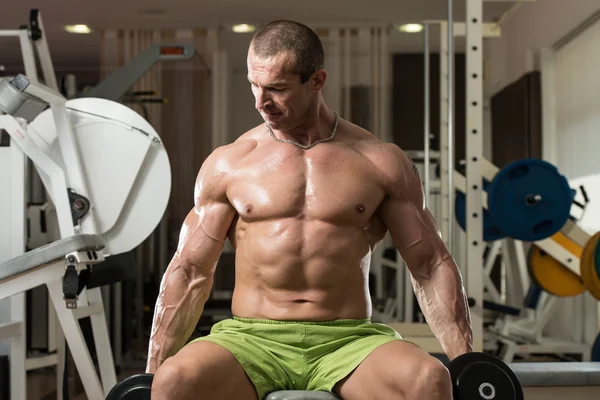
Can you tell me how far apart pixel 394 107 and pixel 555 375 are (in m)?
3.41

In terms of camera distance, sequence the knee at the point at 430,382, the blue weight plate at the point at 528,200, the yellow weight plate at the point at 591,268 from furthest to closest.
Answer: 1. the yellow weight plate at the point at 591,268
2. the blue weight plate at the point at 528,200
3. the knee at the point at 430,382

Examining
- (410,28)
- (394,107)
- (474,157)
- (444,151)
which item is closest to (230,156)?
(474,157)

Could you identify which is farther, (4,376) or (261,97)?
(4,376)

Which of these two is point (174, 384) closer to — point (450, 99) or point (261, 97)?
point (261, 97)

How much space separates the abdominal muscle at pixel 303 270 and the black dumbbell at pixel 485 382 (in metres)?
0.26

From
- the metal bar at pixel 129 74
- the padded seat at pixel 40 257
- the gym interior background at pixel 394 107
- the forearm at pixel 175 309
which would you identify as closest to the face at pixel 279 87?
the forearm at pixel 175 309

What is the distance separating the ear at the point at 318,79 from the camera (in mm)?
1590

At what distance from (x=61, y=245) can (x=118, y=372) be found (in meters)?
2.24

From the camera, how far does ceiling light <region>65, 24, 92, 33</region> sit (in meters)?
6.64

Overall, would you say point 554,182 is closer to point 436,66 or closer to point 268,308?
point 268,308

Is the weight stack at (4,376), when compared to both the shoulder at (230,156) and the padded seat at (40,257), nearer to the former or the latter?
the padded seat at (40,257)

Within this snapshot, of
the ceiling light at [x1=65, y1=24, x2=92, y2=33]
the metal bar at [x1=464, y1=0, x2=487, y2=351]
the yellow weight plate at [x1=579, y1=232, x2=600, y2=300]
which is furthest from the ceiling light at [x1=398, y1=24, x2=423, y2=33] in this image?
the metal bar at [x1=464, y1=0, x2=487, y2=351]

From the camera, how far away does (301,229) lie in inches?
63.2

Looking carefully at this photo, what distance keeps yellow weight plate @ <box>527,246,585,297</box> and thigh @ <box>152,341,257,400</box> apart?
332 cm
